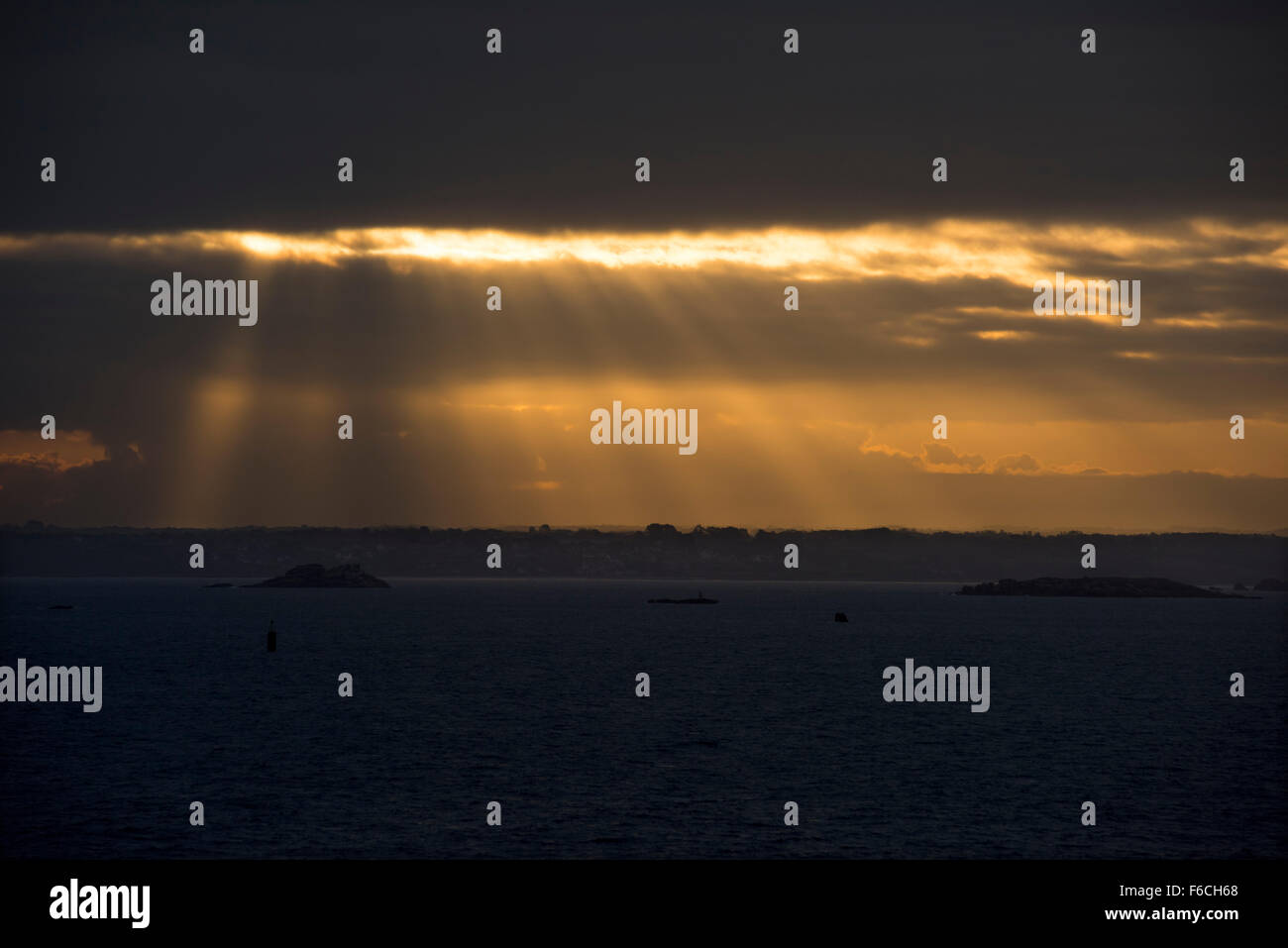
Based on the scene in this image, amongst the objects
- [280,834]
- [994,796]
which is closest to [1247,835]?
[994,796]

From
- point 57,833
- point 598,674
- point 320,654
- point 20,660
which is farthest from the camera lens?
point 320,654

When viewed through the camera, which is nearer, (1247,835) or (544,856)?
(544,856)
